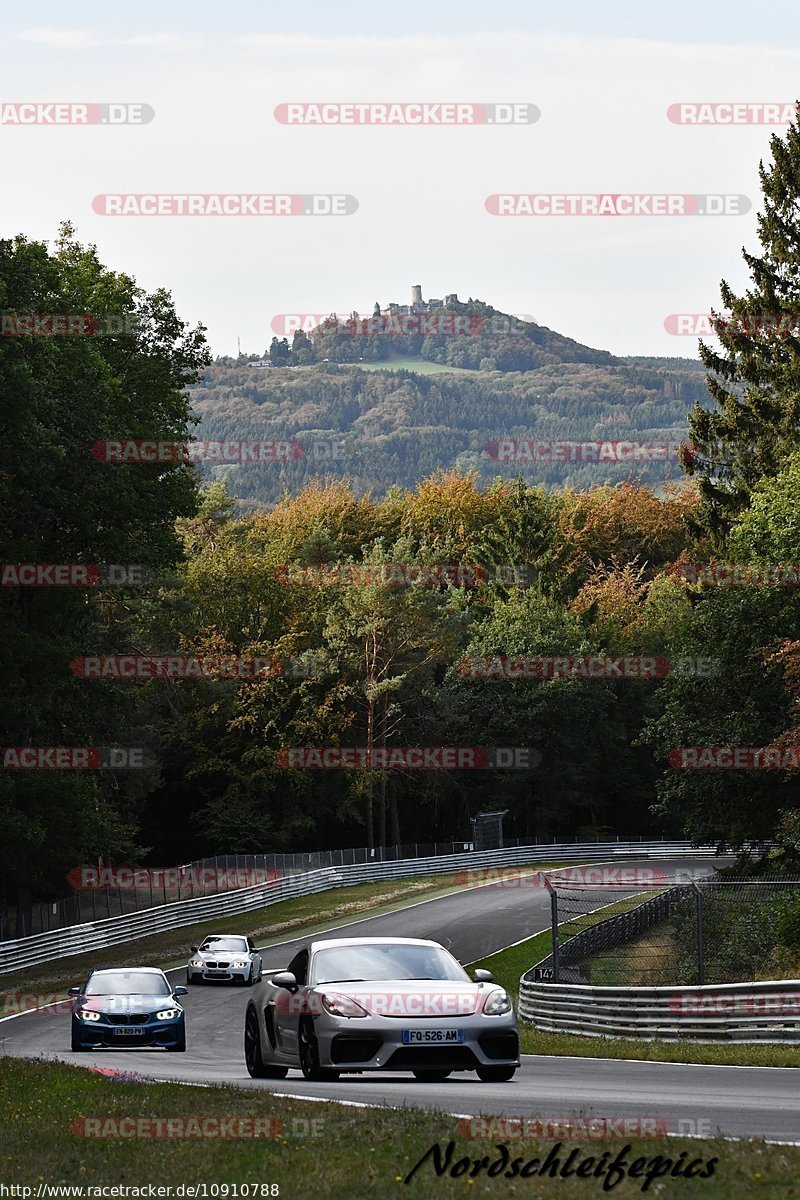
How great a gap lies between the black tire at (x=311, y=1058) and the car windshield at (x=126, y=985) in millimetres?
8564

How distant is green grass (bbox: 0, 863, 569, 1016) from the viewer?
4175 cm

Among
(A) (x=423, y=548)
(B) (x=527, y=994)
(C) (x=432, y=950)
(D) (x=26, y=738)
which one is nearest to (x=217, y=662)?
(A) (x=423, y=548)

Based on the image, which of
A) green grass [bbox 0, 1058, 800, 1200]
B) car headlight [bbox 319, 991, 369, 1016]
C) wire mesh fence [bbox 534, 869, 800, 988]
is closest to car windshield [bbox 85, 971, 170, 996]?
wire mesh fence [bbox 534, 869, 800, 988]

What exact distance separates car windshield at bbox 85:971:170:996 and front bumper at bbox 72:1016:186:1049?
415 millimetres

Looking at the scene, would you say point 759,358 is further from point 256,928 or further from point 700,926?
point 700,926

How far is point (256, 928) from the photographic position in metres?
55.5

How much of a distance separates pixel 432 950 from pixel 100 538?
30.7 meters

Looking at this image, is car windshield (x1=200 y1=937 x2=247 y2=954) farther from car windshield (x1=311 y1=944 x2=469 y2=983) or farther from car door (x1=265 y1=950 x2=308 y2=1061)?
car windshield (x1=311 y1=944 x2=469 y2=983)

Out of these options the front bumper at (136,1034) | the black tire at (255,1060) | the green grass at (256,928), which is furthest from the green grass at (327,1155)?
the green grass at (256,928)

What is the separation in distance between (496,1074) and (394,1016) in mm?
1310

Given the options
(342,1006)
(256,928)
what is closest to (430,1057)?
(342,1006)

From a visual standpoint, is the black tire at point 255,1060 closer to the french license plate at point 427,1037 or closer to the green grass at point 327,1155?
the french license plate at point 427,1037

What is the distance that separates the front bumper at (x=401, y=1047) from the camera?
1383 cm

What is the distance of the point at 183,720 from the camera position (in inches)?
3248
